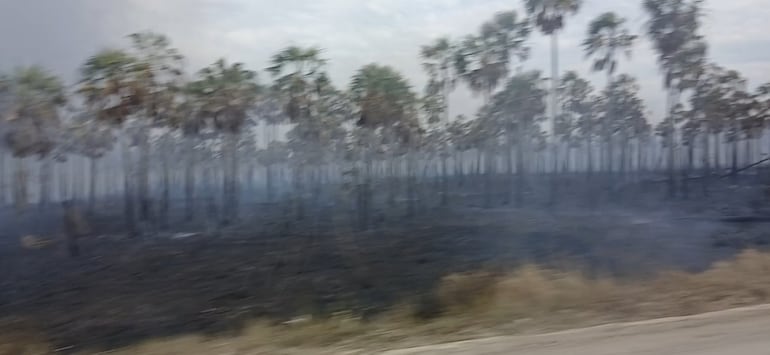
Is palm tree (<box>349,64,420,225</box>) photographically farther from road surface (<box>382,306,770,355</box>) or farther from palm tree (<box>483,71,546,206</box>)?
road surface (<box>382,306,770,355</box>)

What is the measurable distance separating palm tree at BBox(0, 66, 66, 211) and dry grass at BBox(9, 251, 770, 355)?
16.4 metres

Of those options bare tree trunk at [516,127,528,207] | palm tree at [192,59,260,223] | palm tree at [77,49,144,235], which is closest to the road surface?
palm tree at [77,49,144,235]

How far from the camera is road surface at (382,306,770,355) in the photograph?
10.4 m

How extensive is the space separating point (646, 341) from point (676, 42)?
113ft

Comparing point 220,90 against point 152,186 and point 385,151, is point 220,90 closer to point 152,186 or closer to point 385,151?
point 152,186

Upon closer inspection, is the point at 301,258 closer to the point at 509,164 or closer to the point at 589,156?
the point at 509,164

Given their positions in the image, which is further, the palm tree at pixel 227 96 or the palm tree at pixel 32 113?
the palm tree at pixel 227 96

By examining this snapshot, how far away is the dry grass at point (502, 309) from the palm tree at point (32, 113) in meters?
16.4

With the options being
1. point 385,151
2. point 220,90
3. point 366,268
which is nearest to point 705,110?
point 385,151

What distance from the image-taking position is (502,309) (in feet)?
45.6

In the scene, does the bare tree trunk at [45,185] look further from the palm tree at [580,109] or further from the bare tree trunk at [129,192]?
the palm tree at [580,109]

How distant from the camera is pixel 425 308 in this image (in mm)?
15812

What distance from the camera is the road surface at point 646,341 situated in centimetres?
1036

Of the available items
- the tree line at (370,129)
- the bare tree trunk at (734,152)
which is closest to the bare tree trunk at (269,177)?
the tree line at (370,129)
